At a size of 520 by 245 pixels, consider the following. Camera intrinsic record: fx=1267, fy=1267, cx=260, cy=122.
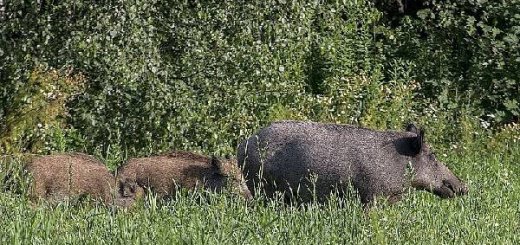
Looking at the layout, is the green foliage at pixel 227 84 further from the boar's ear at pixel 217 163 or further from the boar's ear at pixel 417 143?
the boar's ear at pixel 217 163

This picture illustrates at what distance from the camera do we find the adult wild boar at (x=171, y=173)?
10.8 metres

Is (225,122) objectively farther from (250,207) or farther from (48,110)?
(250,207)

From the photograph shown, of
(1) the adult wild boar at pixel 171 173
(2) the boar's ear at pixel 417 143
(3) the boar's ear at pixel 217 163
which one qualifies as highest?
(2) the boar's ear at pixel 417 143

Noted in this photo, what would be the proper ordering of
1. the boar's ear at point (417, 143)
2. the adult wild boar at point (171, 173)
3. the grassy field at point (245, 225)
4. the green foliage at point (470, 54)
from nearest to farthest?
the grassy field at point (245, 225)
the boar's ear at point (417, 143)
the adult wild boar at point (171, 173)
the green foliage at point (470, 54)

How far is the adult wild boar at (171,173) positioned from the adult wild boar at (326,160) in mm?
970

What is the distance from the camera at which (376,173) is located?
960 cm

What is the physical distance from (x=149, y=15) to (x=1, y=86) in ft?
5.42

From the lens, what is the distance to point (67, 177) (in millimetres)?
10539

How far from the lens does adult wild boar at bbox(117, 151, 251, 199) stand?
35.3 feet

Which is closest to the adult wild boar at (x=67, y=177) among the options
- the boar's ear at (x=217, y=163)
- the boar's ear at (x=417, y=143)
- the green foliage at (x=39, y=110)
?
the boar's ear at (x=217, y=163)

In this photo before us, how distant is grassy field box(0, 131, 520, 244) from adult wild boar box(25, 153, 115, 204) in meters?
1.47

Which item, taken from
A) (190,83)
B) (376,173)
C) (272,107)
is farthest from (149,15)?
(376,173)

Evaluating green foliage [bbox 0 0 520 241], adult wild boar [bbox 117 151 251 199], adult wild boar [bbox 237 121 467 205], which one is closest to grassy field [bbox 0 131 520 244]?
green foliage [bbox 0 0 520 241]

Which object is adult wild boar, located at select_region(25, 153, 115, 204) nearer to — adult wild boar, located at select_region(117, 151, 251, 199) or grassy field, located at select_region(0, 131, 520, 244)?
adult wild boar, located at select_region(117, 151, 251, 199)
